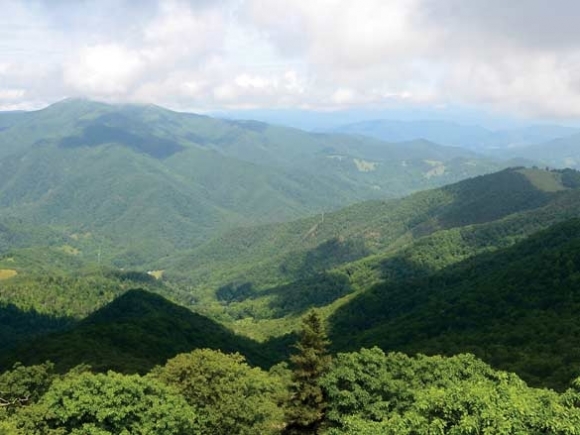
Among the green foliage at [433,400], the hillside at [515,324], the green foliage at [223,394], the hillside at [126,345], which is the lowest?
the hillside at [126,345]

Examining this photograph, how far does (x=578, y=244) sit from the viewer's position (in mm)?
177875

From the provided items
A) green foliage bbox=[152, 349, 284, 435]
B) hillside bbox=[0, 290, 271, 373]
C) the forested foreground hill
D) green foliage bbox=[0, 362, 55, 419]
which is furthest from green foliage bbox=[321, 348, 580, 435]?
hillside bbox=[0, 290, 271, 373]

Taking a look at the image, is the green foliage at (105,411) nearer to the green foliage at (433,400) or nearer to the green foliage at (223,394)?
the green foliage at (223,394)

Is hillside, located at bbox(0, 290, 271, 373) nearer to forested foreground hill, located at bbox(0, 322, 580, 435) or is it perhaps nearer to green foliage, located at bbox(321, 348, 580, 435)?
forested foreground hill, located at bbox(0, 322, 580, 435)

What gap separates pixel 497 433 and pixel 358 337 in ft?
519

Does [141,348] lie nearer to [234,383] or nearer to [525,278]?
[234,383]

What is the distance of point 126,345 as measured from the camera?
148m

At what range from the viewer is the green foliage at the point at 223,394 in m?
60.3

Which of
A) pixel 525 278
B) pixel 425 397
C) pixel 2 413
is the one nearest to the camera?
pixel 425 397

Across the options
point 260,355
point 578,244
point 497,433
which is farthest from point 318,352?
point 578,244

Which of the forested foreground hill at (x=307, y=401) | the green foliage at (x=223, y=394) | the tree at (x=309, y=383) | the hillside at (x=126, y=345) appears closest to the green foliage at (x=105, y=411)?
the forested foreground hill at (x=307, y=401)

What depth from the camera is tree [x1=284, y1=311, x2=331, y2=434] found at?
194 ft

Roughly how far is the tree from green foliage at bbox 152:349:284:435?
12.4 feet

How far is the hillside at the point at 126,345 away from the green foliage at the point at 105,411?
177ft
